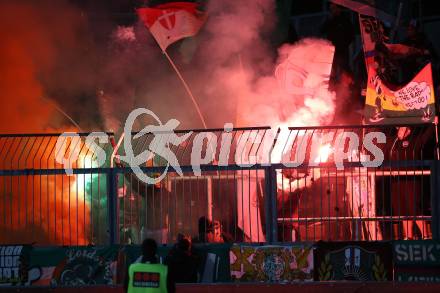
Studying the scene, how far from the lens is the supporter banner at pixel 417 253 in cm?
1102

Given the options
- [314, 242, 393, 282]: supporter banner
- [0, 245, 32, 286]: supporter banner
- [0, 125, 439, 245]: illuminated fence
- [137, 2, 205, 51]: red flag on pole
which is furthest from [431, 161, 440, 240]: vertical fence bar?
[137, 2, 205, 51]: red flag on pole

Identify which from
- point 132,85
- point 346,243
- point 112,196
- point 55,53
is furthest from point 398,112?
point 55,53

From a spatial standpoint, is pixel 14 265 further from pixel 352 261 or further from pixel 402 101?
pixel 402 101

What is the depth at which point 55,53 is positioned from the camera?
18.8m

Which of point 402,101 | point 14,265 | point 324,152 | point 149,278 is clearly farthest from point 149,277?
point 402,101

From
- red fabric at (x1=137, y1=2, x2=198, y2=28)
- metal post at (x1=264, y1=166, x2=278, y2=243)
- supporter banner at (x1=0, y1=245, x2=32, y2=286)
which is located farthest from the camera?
red fabric at (x1=137, y1=2, x2=198, y2=28)

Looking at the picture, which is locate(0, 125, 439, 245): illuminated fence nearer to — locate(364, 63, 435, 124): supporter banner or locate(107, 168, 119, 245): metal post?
locate(107, 168, 119, 245): metal post

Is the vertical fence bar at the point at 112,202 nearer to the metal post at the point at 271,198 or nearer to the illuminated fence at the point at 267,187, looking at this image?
the illuminated fence at the point at 267,187

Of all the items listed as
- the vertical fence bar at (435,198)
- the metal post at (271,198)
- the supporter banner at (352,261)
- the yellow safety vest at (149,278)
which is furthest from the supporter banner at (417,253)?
the yellow safety vest at (149,278)

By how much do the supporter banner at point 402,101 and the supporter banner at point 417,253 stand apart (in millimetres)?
3137

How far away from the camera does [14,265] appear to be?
11523 mm

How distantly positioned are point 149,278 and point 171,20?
9.60 metres

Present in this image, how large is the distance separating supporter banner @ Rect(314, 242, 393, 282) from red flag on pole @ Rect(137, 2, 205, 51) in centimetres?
747

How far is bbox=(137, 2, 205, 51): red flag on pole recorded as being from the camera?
16875mm
